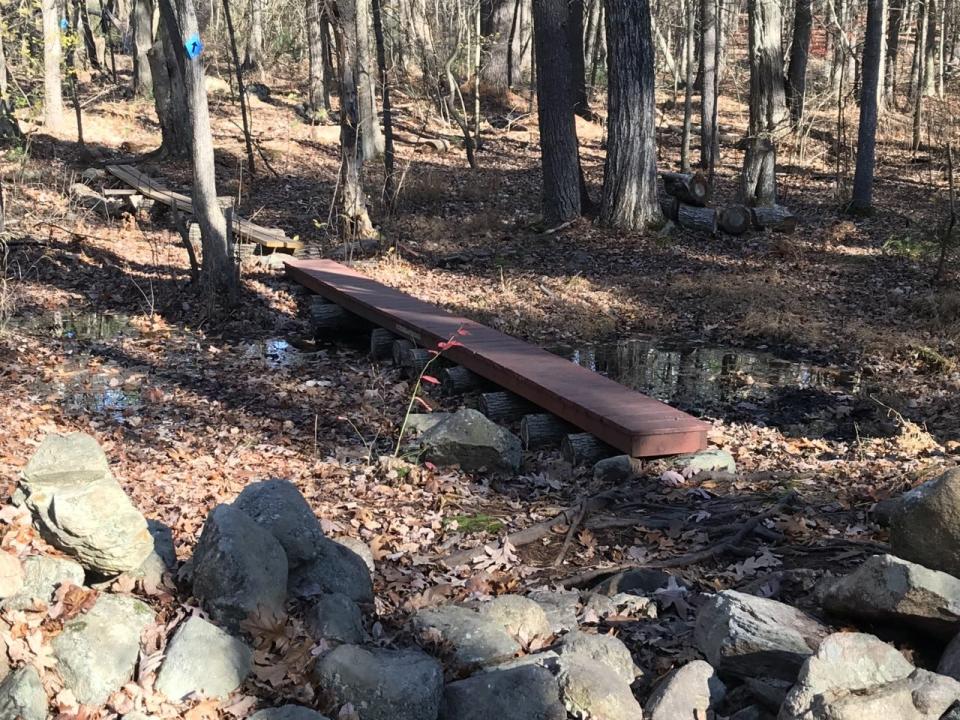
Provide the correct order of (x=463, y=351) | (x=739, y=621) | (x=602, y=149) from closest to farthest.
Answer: (x=739, y=621), (x=463, y=351), (x=602, y=149)

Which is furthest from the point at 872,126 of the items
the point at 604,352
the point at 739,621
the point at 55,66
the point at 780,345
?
the point at 55,66

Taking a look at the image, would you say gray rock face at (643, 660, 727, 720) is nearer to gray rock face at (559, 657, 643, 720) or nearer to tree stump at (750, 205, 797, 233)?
gray rock face at (559, 657, 643, 720)

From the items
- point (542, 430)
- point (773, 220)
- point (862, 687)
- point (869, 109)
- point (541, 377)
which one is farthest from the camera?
point (869, 109)

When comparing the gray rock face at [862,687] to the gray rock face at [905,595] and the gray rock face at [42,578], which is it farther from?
the gray rock face at [42,578]

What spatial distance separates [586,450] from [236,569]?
3684mm

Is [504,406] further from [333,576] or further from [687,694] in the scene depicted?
[687,694]

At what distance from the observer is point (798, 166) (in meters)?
22.0

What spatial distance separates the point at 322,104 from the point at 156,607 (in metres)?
23.9

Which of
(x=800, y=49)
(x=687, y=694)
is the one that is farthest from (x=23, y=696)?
(x=800, y=49)

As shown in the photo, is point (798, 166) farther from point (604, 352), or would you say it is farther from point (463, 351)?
point (463, 351)

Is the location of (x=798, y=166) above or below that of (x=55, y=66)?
below

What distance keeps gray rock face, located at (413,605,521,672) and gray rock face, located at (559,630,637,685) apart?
0.92 feet

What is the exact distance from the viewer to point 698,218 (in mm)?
15781

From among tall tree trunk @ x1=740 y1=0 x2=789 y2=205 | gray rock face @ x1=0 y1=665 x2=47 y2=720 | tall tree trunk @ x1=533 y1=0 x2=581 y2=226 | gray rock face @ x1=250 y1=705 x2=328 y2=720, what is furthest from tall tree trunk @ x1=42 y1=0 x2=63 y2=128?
gray rock face @ x1=250 y1=705 x2=328 y2=720
